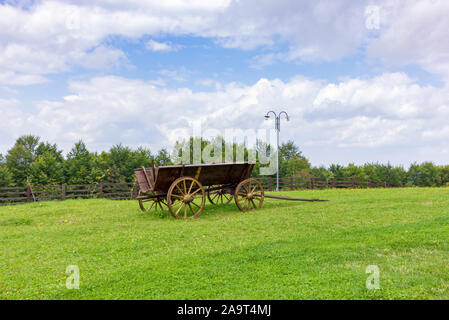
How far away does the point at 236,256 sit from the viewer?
5902mm

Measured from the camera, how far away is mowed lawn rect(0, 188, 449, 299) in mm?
4555

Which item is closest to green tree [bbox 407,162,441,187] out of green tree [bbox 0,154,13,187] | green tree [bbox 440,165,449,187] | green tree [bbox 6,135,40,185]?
green tree [bbox 440,165,449,187]

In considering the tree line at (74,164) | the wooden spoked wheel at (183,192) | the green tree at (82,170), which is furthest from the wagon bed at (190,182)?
the green tree at (82,170)

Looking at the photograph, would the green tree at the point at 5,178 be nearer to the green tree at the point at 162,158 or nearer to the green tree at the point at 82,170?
the green tree at the point at 82,170

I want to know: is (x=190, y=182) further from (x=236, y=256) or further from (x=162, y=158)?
(x=162, y=158)

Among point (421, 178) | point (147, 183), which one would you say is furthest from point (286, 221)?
point (421, 178)

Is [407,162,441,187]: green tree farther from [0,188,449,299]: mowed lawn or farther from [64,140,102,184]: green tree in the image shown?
[0,188,449,299]: mowed lawn

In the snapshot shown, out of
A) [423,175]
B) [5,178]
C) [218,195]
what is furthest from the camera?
[423,175]

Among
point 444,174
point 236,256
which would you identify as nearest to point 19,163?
point 236,256

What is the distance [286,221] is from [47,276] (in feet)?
19.3

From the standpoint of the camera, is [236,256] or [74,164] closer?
[236,256]

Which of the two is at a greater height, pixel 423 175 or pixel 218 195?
pixel 423 175

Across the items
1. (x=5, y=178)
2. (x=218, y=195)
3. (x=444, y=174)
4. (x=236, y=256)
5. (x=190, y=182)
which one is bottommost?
(x=236, y=256)

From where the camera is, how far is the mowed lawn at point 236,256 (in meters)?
4.55
